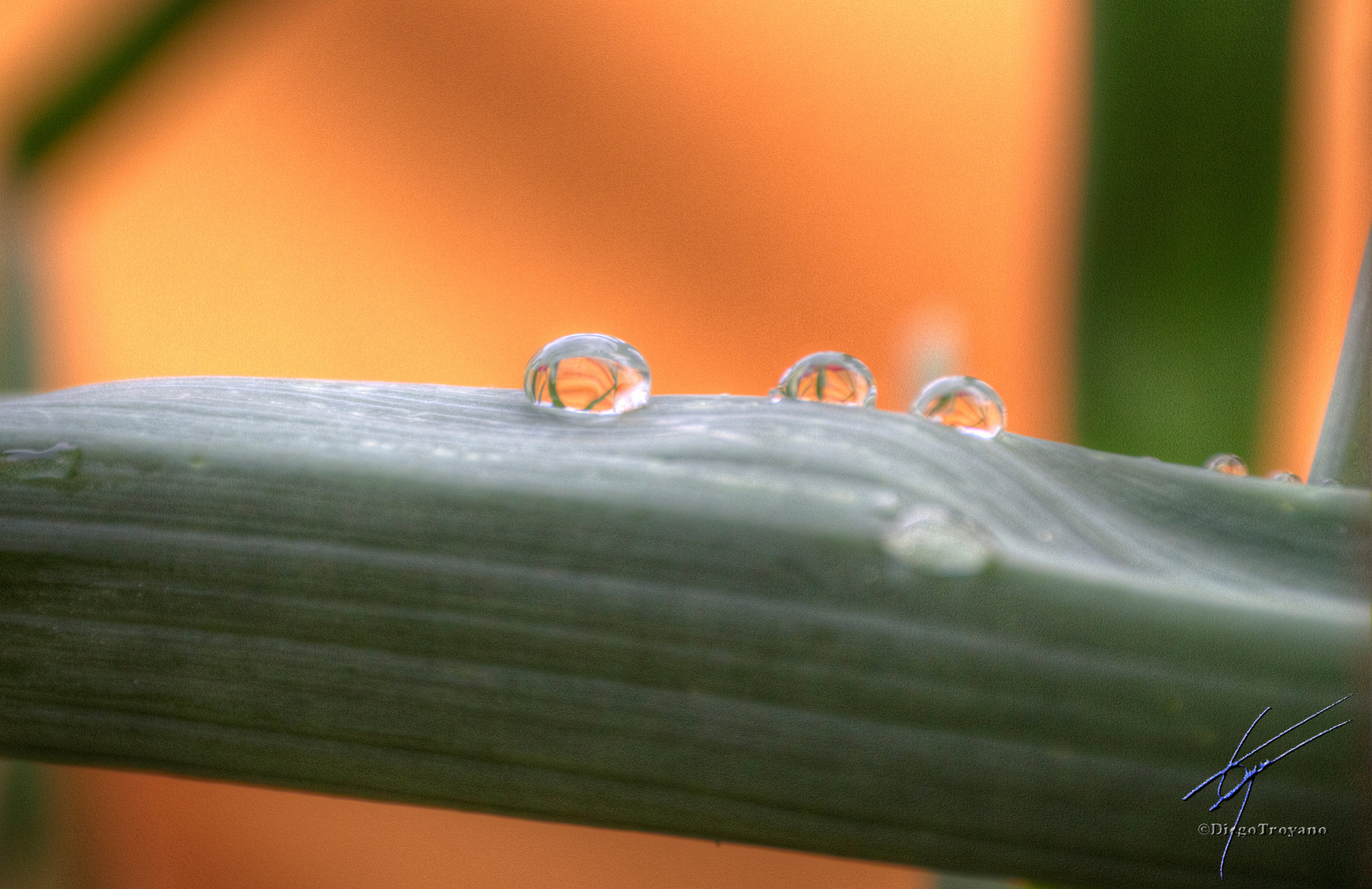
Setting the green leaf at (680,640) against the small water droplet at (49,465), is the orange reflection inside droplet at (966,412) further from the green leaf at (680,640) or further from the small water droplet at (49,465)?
the small water droplet at (49,465)

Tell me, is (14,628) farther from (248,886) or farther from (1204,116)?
(248,886)

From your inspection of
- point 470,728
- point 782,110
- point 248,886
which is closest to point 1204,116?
point 470,728

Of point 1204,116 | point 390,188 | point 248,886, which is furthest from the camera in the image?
point 390,188

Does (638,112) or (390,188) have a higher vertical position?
(638,112)

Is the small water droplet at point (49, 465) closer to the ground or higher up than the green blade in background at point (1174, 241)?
closer to the ground

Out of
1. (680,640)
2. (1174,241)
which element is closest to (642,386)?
(680,640)
